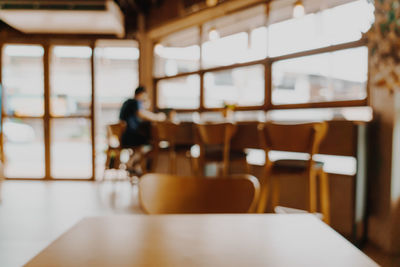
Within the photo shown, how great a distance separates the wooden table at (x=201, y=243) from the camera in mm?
554

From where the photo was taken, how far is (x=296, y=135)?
212 cm

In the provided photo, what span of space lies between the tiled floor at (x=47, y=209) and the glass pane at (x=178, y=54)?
2.16 m

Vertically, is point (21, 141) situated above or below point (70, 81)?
below

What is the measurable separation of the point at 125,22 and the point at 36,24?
150 cm

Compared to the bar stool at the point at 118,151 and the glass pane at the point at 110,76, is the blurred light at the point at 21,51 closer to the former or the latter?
the glass pane at the point at 110,76

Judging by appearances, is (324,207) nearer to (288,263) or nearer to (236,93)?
(288,263)

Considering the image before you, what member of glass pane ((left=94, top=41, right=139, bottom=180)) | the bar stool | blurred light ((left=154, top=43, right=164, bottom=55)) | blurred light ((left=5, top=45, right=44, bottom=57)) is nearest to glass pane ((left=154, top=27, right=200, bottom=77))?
blurred light ((left=154, top=43, right=164, bottom=55))

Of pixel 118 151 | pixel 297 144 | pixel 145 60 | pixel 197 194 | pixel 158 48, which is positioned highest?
pixel 158 48

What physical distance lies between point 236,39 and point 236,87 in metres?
0.73

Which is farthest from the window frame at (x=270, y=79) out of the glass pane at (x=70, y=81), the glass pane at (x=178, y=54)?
the glass pane at (x=70, y=81)

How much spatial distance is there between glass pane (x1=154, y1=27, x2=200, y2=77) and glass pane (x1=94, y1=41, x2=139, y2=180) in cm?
46

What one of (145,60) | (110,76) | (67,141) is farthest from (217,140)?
(67,141)

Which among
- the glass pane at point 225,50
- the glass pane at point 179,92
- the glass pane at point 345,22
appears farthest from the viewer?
the glass pane at point 179,92

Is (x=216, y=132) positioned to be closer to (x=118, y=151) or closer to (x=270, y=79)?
(x=270, y=79)
